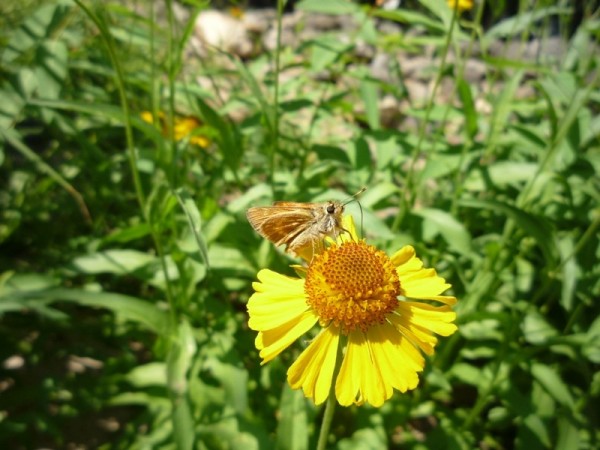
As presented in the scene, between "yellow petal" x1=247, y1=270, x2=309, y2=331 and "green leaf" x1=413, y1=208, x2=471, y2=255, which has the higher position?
"yellow petal" x1=247, y1=270, x2=309, y2=331

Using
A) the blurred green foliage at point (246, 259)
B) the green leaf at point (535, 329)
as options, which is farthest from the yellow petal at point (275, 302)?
the green leaf at point (535, 329)

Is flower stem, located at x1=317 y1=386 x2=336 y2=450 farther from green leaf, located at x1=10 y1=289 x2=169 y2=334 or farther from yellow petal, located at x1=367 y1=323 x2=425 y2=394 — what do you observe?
green leaf, located at x1=10 y1=289 x2=169 y2=334

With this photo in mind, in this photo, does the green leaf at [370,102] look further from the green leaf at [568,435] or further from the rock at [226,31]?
the rock at [226,31]

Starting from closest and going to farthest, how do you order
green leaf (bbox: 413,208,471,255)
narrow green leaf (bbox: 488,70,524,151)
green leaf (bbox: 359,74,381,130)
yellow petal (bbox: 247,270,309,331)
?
yellow petal (bbox: 247,270,309,331) → green leaf (bbox: 413,208,471,255) → narrow green leaf (bbox: 488,70,524,151) → green leaf (bbox: 359,74,381,130)

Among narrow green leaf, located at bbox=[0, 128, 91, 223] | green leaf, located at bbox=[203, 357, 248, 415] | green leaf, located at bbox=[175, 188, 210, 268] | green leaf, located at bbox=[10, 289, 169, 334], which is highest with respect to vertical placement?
narrow green leaf, located at bbox=[0, 128, 91, 223]

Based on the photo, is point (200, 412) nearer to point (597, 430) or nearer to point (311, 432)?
point (311, 432)

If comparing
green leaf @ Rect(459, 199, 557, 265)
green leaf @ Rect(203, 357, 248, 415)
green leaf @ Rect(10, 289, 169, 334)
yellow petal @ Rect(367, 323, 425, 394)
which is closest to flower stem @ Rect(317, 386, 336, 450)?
yellow petal @ Rect(367, 323, 425, 394)

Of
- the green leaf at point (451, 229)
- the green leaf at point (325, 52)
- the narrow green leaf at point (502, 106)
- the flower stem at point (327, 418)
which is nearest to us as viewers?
the flower stem at point (327, 418)
